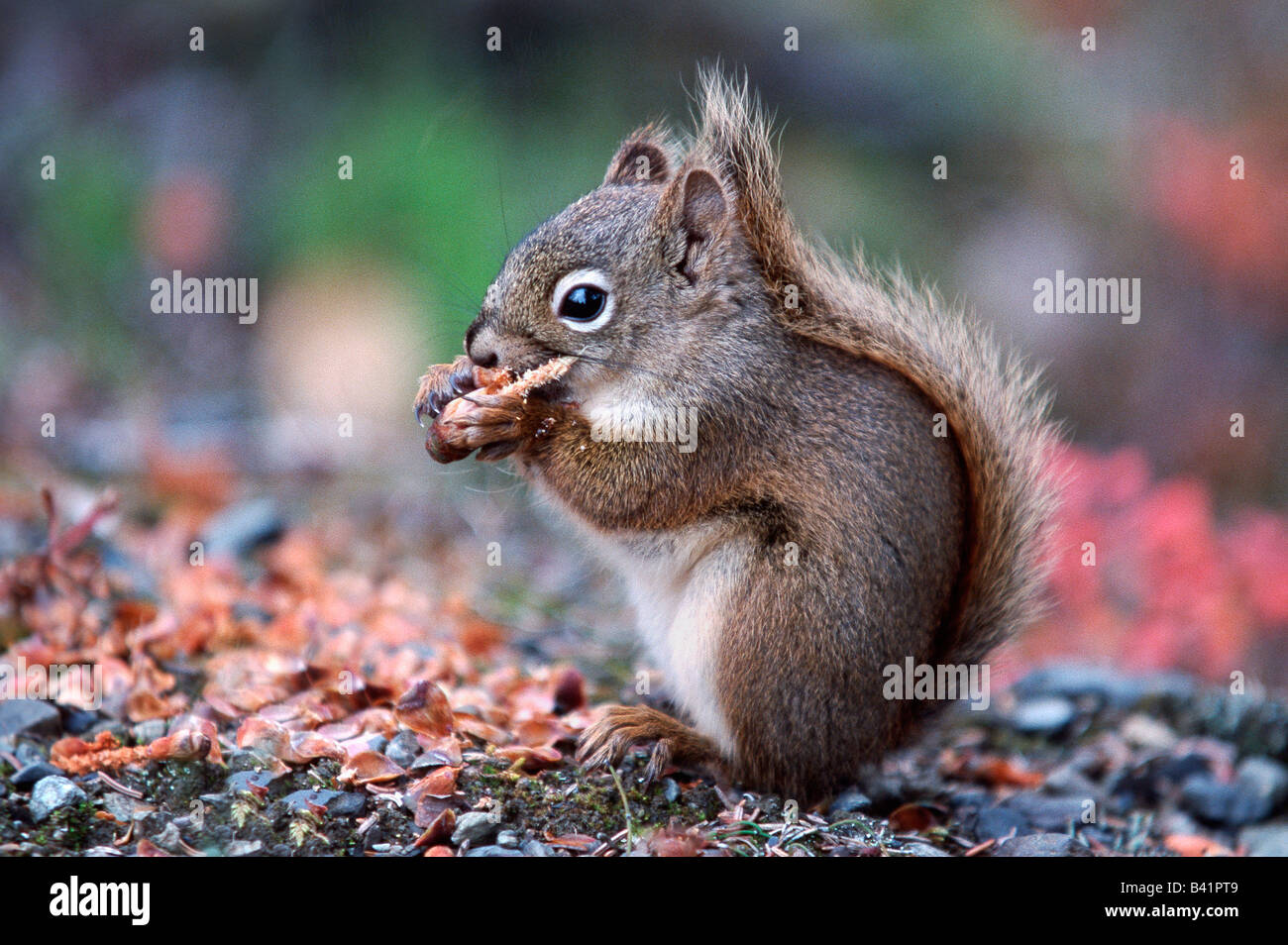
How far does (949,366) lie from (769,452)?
0.40 metres

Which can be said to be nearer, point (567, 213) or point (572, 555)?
point (567, 213)

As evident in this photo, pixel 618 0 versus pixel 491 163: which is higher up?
pixel 618 0

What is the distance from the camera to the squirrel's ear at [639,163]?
2.47 metres

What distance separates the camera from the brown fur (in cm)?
189

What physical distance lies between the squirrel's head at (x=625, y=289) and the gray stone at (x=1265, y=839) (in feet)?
5.08

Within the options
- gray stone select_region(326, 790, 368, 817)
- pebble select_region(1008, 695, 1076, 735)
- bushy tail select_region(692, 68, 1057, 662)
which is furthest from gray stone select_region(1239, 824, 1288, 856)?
gray stone select_region(326, 790, 368, 817)

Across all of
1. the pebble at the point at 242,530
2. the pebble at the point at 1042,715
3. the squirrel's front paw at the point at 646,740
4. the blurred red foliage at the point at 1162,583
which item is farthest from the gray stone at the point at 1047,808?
the pebble at the point at 242,530

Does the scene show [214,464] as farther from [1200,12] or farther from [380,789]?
[1200,12]

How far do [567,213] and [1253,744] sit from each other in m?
2.05

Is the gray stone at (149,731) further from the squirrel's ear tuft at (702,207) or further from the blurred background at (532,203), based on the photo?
the squirrel's ear tuft at (702,207)

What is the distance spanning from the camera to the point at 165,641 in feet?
7.70

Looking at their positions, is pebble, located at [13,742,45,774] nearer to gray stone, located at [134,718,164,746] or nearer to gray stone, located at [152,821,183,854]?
gray stone, located at [134,718,164,746]

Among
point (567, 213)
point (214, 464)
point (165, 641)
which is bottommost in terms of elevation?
point (165, 641)
